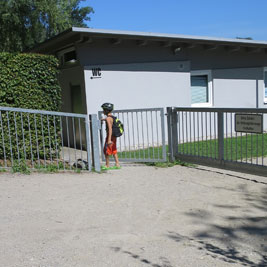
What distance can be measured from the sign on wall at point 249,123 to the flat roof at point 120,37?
4744 millimetres

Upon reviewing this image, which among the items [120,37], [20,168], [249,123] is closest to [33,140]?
[20,168]

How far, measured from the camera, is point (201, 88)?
1284 cm

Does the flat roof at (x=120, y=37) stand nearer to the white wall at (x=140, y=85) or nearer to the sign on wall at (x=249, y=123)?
the white wall at (x=140, y=85)

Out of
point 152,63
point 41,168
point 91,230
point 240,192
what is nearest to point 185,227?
point 91,230

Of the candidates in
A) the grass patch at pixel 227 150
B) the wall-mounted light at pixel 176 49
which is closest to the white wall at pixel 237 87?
the wall-mounted light at pixel 176 49

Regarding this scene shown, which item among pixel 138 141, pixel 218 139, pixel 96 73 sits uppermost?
pixel 96 73

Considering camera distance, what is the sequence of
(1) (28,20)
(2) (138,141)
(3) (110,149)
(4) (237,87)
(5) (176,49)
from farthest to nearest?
1. (1) (28,20)
2. (4) (237,87)
3. (5) (176,49)
4. (2) (138,141)
5. (3) (110,149)

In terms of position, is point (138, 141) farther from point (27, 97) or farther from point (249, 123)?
point (249, 123)

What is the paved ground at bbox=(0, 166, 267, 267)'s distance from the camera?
3391 millimetres

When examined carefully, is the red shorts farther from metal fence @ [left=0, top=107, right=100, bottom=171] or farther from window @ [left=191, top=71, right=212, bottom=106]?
window @ [left=191, top=71, right=212, bottom=106]

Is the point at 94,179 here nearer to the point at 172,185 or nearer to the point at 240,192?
the point at 172,185

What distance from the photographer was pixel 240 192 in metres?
5.61

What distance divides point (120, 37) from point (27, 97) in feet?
11.8

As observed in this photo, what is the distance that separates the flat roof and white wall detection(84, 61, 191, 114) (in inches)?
39.2
